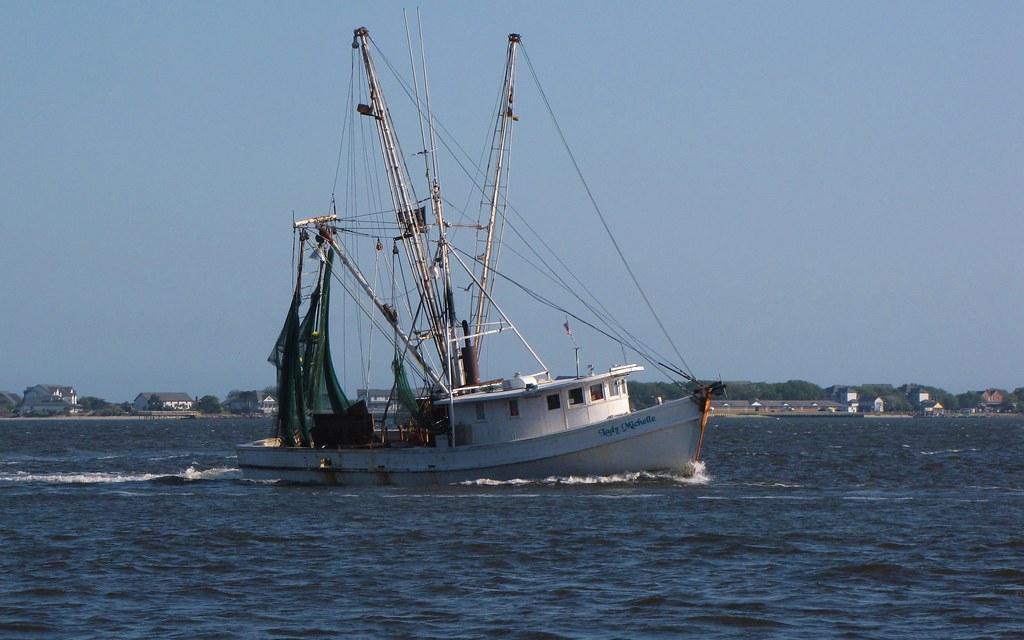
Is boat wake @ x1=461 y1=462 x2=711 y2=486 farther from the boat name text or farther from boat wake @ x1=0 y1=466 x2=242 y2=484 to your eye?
boat wake @ x1=0 y1=466 x2=242 y2=484

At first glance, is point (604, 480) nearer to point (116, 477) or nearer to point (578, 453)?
point (578, 453)

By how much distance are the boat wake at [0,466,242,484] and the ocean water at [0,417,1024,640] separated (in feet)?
12.2

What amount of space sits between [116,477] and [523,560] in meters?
28.0

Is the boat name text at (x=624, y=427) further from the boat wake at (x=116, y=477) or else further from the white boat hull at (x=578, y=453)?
the boat wake at (x=116, y=477)

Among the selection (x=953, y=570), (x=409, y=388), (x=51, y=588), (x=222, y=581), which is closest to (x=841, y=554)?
(x=953, y=570)

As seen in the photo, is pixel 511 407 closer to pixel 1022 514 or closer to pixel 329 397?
pixel 329 397

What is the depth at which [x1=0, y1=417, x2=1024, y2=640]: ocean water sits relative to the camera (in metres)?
19.7

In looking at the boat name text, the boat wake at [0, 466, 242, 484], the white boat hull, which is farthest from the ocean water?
the boat wake at [0, 466, 242, 484]

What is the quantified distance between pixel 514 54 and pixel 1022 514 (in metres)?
25.6

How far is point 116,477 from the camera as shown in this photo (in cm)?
4872

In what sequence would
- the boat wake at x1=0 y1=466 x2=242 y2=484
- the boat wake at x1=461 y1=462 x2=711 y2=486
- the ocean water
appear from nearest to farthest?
1. the ocean water
2. the boat wake at x1=461 y1=462 x2=711 y2=486
3. the boat wake at x1=0 y1=466 x2=242 y2=484

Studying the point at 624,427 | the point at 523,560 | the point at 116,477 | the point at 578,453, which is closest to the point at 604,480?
the point at 578,453

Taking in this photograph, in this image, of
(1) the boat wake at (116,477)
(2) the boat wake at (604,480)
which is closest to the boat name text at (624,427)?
(2) the boat wake at (604,480)

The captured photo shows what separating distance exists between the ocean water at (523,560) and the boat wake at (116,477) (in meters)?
3.71
